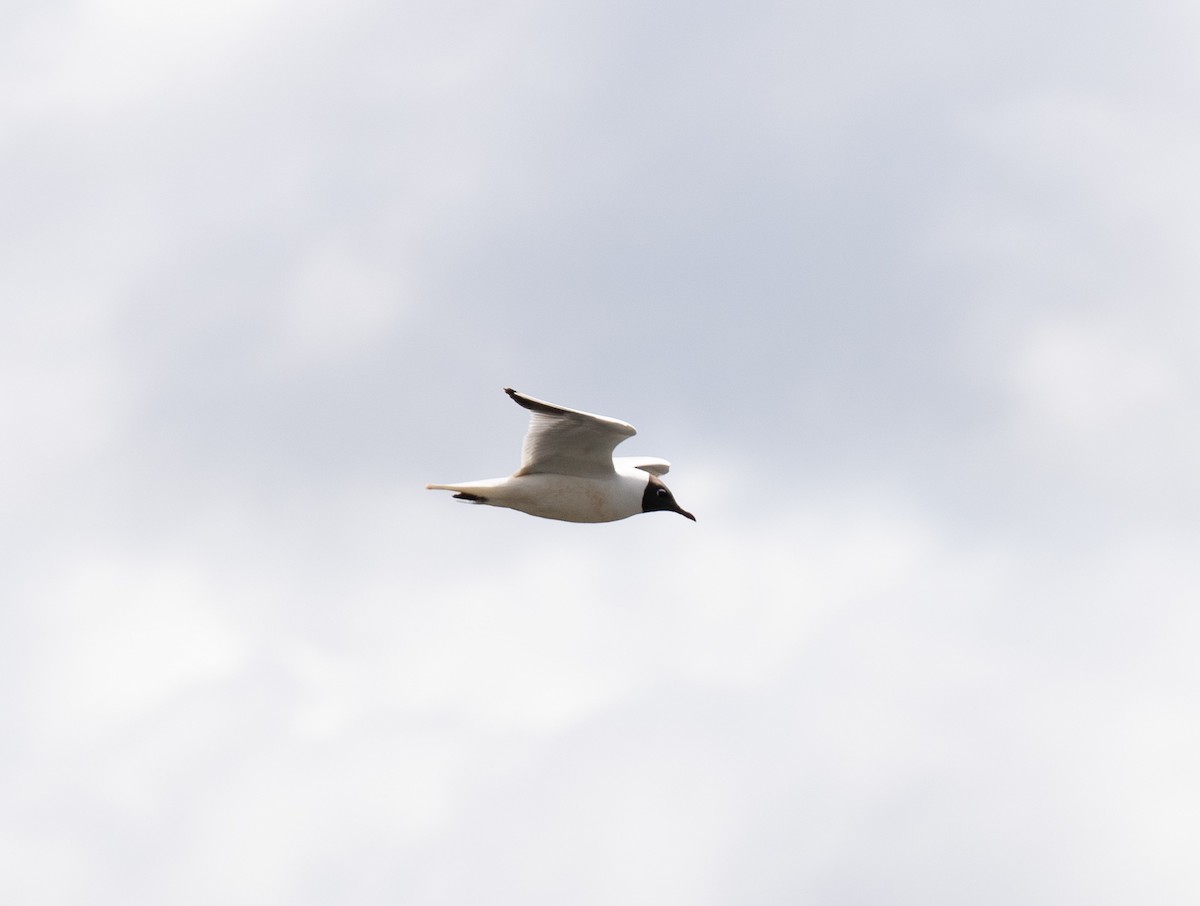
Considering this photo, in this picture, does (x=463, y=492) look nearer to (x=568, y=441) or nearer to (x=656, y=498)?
(x=568, y=441)

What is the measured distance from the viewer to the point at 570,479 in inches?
1192

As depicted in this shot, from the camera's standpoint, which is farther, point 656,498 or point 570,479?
point 656,498

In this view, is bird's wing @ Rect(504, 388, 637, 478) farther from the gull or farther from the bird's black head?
the bird's black head

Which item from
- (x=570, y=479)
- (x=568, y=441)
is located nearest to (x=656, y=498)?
(x=570, y=479)

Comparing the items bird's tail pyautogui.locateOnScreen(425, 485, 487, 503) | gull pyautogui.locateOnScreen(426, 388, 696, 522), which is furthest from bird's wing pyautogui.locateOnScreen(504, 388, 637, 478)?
bird's tail pyautogui.locateOnScreen(425, 485, 487, 503)

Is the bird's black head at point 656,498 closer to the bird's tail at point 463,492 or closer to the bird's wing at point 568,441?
the bird's wing at point 568,441

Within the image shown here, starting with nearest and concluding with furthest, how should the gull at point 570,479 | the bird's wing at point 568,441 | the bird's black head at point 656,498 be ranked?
the bird's wing at point 568,441 < the gull at point 570,479 < the bird's black head at point 656,498

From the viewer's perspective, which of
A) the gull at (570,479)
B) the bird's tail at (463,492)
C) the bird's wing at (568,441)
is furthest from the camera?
the bird's tail at (463,492)

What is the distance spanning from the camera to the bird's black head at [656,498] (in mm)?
31969

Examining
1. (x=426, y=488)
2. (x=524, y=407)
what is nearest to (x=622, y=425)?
(x=524, y=407)

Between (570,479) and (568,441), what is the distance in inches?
44.1

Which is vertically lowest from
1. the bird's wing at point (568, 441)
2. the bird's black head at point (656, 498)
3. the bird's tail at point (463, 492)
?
the bird's tail at point (463, 492)

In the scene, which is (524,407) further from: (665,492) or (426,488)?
(665,492)

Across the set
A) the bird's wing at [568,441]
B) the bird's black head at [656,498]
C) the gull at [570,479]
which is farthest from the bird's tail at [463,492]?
the bird's black head at [656,498]
